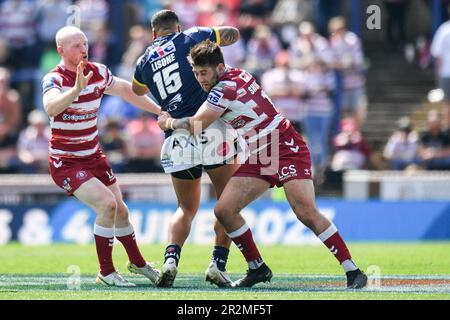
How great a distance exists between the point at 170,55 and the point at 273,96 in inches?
408

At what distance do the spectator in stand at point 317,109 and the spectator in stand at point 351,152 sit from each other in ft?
1.03

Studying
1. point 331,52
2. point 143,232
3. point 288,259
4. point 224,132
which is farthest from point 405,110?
point 224,132

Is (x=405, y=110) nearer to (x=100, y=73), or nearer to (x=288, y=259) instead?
(x=288, y=259)

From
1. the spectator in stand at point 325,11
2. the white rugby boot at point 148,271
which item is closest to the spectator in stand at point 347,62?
the spectator in stand at point 325,11

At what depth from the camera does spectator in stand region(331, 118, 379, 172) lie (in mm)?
21500

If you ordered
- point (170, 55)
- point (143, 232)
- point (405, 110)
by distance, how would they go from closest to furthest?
point (170, 55) → point (143, 232) → point (405, 110)

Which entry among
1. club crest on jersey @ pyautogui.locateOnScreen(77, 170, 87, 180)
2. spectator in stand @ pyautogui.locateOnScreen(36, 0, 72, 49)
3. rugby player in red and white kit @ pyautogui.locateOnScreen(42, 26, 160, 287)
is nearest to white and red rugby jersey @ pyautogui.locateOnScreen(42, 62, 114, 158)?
rugby player in red and white kit @ pyautogui.locateOnScreen(42, 26, 160, 287)

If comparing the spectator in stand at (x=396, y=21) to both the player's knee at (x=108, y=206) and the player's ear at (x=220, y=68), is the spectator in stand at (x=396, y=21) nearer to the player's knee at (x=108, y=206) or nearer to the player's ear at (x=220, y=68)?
the player's ear at (x=220, y=68)

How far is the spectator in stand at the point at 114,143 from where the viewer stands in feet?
71.6

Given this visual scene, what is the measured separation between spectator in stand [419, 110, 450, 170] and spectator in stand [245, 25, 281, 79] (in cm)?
342

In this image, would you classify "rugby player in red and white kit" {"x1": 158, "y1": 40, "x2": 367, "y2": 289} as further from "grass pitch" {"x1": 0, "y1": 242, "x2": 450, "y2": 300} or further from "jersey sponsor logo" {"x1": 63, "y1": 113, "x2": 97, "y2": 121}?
"jersey sponsor logo" {"x1": 63, "y1": 113, "x2": 97, "y2": 121}

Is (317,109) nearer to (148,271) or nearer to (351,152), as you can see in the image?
(351,152)

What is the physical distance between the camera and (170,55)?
11.7 meters

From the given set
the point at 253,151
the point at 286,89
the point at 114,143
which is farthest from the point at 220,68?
the point at 114,143
